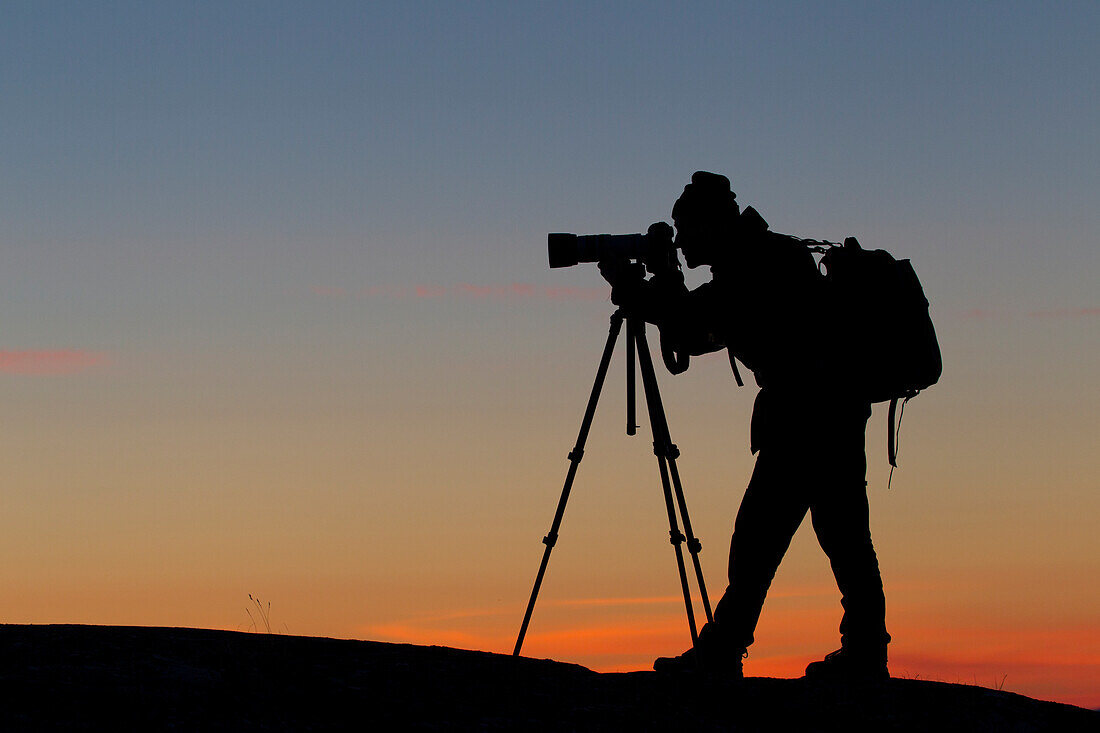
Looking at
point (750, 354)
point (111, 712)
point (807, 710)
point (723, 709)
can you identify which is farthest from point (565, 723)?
point (750, 354)

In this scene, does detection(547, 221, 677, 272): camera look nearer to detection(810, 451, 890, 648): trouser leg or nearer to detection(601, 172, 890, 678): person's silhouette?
detection(601, 172, 890, 678): person's silhouette

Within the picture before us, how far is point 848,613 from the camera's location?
362 inches

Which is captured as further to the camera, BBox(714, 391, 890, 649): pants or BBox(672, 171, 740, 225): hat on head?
BBox(672, 171, 740, 225): hat on head

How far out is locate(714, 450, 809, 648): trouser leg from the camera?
9078 millimetres

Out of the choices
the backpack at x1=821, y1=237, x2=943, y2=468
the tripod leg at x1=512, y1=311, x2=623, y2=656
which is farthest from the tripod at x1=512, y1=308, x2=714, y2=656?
A: the backpack at x1=821, y1=237, x2=943, y2=468

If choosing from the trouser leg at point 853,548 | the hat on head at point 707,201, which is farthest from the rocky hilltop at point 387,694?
the hat on head at point 707,201

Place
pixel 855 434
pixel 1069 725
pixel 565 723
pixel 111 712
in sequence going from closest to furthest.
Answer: pixel 111 712 < pixel 565 723 < pixel 1069 725 < pixel 855 434

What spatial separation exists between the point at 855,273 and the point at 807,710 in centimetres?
283

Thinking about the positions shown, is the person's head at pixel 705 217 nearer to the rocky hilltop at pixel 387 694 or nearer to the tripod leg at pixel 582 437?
the tripod leg at pixel 582 437

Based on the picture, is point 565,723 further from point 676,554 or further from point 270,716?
point 676,554

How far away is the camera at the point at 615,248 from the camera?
9688 mm

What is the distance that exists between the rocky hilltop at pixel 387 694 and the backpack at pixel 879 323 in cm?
202

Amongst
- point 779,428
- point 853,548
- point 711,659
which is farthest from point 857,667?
point 779,428

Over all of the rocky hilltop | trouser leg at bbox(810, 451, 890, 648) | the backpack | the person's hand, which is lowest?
the rocky hilltop
